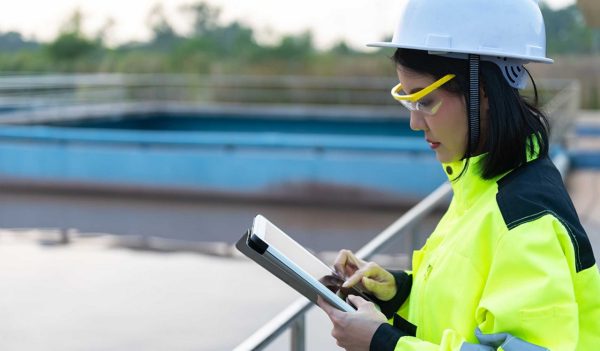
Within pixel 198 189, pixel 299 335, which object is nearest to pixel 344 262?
pixel 299 335

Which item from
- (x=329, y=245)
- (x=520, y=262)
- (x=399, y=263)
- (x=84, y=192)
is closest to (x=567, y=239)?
(x=520, y=262)

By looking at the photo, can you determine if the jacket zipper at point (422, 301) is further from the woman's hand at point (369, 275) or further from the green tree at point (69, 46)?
the green tree at point (69, 46)

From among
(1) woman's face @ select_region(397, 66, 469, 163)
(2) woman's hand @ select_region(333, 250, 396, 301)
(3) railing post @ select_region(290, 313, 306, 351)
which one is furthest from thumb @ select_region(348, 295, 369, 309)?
(3) railing post @ select_region(290, 313, 306, 351)

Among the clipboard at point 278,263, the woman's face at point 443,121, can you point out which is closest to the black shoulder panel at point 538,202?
the woman's face at point 443,121

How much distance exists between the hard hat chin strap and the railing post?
3.46 feet

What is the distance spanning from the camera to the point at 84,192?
11.1m

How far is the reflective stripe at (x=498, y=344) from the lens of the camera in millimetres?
1191

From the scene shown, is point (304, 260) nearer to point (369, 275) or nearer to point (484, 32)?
point (369, 275)

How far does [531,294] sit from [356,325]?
32 centimetres

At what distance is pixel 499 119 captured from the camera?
1.37m

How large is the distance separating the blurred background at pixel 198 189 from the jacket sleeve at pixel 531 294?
624 mm

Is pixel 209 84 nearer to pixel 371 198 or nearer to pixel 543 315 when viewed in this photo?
pixel 371 198

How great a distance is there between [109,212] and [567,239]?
29.2 feet

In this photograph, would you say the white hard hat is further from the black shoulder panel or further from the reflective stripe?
the reflective stripe
